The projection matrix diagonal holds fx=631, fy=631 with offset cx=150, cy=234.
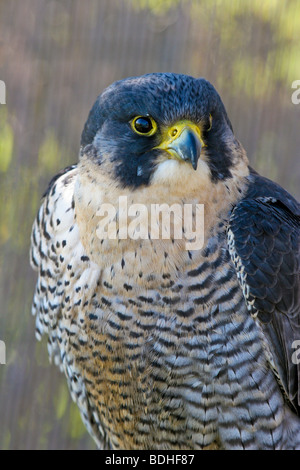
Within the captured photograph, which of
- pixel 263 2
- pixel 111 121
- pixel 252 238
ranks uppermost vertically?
pixel 263 2

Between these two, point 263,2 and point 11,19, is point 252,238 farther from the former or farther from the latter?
point 11,19

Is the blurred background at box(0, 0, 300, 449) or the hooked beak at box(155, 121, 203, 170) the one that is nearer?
the hooked beak at box(155, 121, 203, 170)

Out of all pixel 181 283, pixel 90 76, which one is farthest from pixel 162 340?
pixel 90 76

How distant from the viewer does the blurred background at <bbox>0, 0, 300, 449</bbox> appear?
3.73 metres

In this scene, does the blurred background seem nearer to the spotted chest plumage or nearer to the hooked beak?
the spotted chest plumage

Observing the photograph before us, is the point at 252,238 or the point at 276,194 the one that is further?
the point at 276,194

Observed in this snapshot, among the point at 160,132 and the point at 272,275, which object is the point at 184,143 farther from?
the point at 272,275

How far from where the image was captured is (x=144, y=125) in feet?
8.11

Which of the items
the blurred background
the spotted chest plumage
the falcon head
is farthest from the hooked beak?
the blurred background

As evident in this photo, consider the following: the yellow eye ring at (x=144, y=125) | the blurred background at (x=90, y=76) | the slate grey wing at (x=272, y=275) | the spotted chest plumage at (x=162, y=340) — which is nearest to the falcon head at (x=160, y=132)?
the yellow eye ring at (x=144, y=125)

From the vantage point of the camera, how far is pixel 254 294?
104 inches

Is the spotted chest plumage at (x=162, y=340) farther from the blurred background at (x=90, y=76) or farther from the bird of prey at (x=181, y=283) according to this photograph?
the blurred background at (x=90, y=76)
